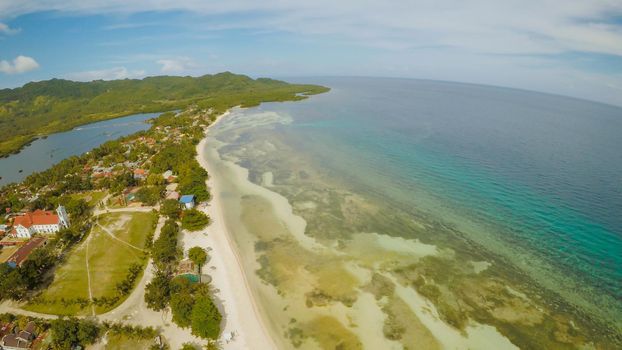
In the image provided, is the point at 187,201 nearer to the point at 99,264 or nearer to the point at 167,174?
the point at 99,264

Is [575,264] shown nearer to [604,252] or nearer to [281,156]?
[604,252]

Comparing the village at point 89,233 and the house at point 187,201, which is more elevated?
the house at point 187,201

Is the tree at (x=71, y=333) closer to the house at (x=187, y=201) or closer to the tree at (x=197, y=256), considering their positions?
the tree at (x=197, y=256)

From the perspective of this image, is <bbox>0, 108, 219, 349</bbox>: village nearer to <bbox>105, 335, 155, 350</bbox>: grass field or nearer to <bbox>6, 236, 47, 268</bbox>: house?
<bbox>6, 236, 47, 268</bbox>: house

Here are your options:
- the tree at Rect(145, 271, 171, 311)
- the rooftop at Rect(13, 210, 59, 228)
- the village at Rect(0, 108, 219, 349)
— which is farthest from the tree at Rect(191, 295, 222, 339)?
the rooftop at Rect(13, 210, 59, 228)

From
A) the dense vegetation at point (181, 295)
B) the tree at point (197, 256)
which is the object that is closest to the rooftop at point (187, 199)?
the dense vegetation at point (181, 295)

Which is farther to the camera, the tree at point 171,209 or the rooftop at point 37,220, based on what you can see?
the tree at point 171,209
